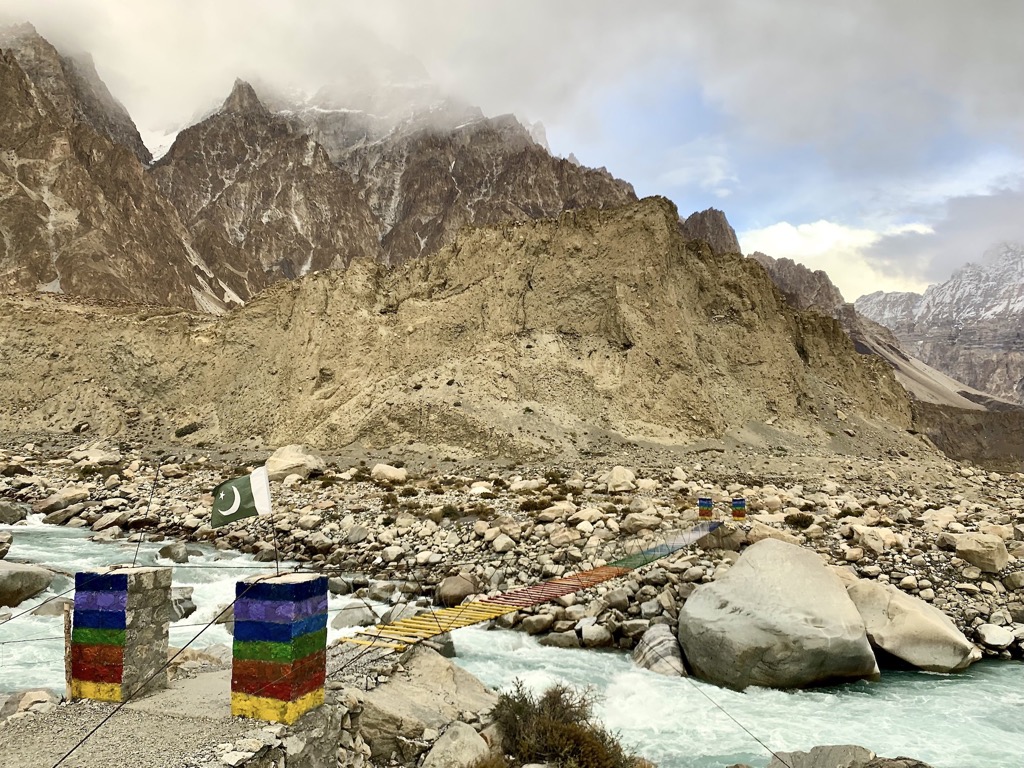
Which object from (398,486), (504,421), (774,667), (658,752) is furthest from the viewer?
(504,421)

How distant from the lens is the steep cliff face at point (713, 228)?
17550 cm

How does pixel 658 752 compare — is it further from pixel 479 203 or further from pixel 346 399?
pixel 479 203

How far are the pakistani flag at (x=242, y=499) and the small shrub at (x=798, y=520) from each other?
17820 mm

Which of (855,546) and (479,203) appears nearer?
(855,546)

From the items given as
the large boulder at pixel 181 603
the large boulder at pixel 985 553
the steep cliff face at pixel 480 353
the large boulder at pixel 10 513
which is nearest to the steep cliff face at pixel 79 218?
the steep cliff face at pixel 480 353

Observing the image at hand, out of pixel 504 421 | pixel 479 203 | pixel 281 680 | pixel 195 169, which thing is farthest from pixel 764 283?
pixel 195 169

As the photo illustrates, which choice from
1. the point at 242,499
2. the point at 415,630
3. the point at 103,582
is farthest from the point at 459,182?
the point at 103,582

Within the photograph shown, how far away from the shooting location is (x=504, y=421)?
132 feet

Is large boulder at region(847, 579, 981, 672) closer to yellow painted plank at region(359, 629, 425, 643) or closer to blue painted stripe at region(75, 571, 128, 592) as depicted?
yellow painted plank at region(359, 629, 425, 643)

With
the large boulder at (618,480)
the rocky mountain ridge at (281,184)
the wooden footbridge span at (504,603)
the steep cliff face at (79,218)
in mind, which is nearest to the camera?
the wooden footbridge span at (504,603)

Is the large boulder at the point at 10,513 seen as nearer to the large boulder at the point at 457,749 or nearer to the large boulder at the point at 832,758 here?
the large boulder at the point at 457,749

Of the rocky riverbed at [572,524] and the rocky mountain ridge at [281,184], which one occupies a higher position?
the rocky mountain ridge at [281,184]

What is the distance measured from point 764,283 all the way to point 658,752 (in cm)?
→ 5595

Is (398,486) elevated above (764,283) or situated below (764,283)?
below
